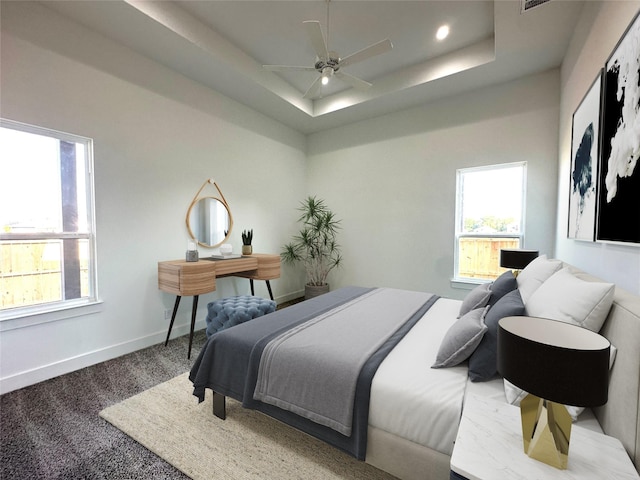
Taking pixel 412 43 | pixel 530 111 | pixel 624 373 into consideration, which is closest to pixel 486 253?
pixel 530 111

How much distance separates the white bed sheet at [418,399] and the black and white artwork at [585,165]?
146cm

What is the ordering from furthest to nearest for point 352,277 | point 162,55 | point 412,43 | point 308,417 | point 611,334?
point 352,277, point 412,43, point 162,55, point 308,417, point 611,334

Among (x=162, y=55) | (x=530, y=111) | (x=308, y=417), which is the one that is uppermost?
(x=162, y=55)

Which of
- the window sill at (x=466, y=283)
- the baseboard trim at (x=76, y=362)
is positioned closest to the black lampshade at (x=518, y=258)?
the window sill at (x=466, y=283)

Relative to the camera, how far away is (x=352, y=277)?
15.9 feet

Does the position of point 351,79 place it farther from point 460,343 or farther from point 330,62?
point 460,343

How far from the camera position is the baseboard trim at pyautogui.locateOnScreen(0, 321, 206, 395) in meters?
2.22

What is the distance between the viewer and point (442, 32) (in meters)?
3.02

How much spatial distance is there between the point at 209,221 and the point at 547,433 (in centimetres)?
369

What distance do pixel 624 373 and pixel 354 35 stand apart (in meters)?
3.53

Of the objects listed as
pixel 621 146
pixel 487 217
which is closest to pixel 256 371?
pixel 621 146

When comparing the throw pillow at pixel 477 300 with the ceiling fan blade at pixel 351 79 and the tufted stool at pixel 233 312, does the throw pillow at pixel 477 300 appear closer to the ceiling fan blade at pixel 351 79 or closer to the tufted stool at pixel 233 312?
the tufted stool at pixel 233 312

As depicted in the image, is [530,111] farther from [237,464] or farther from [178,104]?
[237,464]

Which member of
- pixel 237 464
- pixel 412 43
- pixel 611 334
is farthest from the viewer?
pixel 412 43
